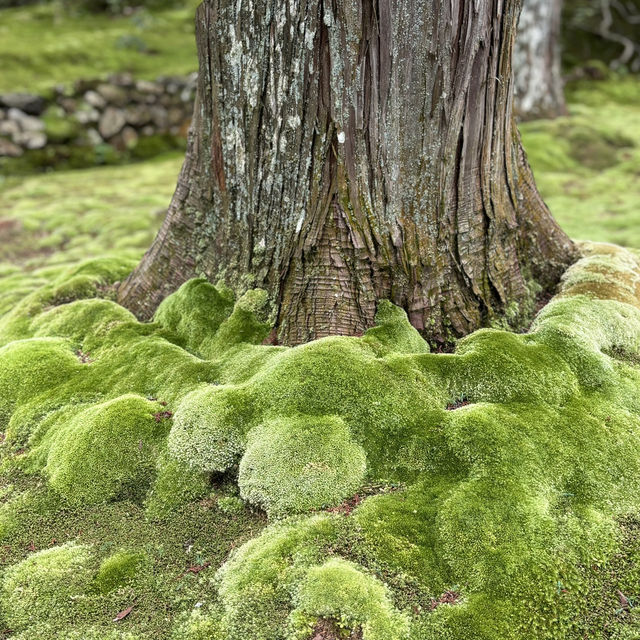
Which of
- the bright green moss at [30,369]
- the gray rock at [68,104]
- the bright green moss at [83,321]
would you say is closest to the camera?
the bright green moss at [30,369]

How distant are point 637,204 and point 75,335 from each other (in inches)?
375

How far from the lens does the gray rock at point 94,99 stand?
1442cm

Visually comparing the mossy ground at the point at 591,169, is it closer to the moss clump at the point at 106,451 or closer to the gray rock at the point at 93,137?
the moss clump at the point at 106,451

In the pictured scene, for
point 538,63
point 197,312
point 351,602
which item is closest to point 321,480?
point 351,602

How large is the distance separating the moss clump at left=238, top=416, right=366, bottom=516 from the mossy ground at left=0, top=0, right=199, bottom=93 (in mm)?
13959

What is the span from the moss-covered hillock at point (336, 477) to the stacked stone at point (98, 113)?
11197 millimetres

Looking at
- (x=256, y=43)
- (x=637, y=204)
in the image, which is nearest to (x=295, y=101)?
(x=256, y=43)

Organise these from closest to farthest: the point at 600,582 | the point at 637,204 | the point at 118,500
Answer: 1. the point at 600,582
2. the point at 118,500
3. the point at 637,204

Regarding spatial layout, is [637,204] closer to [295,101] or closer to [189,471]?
[295,101]

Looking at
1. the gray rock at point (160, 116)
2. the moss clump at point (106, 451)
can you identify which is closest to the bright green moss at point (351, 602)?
the moss clump at point (106, 451)

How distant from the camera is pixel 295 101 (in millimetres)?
3904

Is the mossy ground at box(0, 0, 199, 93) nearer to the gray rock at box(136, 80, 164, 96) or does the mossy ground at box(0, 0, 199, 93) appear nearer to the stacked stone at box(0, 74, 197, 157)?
the stacked stone at box(0, 74, 197, 157)

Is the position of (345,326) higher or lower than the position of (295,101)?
lower

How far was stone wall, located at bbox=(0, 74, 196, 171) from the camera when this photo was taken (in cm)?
1356
